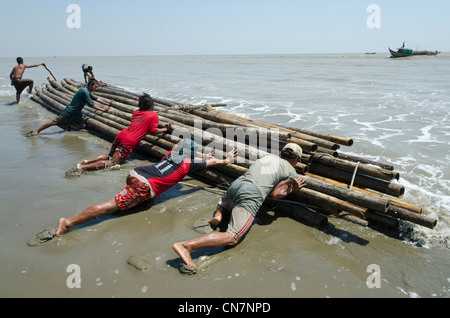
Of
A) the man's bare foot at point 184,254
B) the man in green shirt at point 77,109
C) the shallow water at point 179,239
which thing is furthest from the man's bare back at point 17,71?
the man's bare foot at point 184,254

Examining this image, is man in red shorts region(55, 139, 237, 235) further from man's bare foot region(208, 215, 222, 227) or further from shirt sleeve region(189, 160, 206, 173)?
man's bare foot region(208, 215, 222, 227)

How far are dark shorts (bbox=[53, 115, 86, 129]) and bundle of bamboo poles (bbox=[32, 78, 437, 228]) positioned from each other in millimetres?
875

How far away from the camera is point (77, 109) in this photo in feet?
27.5

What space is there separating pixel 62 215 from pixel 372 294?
4.02 meters

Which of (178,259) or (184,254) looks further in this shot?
(178,259)

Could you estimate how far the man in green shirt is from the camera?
26.1 ft

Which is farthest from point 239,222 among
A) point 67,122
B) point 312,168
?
point 67,122

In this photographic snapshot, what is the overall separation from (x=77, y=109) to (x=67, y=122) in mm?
526

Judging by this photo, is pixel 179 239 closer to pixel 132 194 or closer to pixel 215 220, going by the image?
pixel 215 220

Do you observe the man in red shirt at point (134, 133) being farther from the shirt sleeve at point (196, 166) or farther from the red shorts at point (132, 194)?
the red shorts at point (132, 194)

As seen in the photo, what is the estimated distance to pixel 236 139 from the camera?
6.11m

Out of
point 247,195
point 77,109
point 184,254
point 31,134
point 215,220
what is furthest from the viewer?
point 77,109
